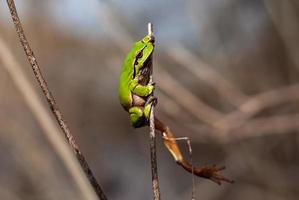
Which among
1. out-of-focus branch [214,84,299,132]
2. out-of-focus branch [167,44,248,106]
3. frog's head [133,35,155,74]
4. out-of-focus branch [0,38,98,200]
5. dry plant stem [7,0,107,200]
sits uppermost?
out-of-focus branch [167,44,248,106]

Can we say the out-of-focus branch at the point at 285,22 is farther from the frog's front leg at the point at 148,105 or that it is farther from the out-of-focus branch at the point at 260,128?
the frog's front leg at the point at 148,105

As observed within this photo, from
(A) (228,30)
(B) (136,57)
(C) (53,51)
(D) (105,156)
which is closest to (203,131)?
(A) (228,30)

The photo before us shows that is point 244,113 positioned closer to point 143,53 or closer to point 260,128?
point 260,128

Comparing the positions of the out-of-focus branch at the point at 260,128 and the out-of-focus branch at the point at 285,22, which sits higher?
the out-of-focus branch at the point at 285,22

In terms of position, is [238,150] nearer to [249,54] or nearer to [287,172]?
[287,172]

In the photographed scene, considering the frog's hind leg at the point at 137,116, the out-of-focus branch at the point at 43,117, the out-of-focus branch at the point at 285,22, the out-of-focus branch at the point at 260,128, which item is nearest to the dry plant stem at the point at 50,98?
the frog's hind leg at the point at 137,116

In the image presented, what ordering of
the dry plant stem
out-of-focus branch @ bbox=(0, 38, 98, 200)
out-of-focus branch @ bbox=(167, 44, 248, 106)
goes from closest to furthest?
the dry plant stem < out-of-focus branch @ bbox=(0, 38, 98, 200) < out-of-focus branch @ bbox=(167, 44, 248, 106)

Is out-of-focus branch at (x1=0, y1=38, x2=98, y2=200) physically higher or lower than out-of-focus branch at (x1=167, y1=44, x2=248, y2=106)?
lower

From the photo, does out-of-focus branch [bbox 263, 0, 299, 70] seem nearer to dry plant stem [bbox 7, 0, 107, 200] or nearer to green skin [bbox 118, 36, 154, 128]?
green skin [bbox 118, 36, 154, 128]

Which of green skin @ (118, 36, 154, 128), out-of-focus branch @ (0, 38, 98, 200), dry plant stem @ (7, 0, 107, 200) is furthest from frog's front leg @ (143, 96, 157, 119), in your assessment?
out-of-focus branch @ (0, 38, 98, 200)
